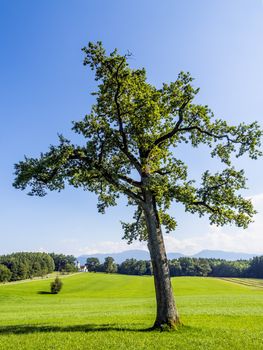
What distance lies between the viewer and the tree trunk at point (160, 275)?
17.7 m

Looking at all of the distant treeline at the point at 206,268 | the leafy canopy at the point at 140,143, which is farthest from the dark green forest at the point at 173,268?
the leafy canopy at the point at 140,143

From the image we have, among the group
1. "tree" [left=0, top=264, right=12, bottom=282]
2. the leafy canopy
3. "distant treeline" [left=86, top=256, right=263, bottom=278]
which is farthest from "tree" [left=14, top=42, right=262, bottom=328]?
"distant treeline" [left=86, top=256, right=263, bottom=278]

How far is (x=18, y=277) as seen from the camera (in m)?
158

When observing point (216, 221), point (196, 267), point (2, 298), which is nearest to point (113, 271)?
point (196, 267)

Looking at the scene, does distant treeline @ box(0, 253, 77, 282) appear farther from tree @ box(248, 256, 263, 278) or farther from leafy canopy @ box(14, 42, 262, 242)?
leafy canopy @ box(14, 42, 262, 242)

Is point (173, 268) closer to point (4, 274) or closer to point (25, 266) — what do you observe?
point (25, 266)

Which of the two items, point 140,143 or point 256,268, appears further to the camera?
point 256,268

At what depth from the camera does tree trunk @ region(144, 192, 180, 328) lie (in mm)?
17672

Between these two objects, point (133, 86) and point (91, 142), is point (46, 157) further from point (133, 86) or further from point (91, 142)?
point (133, 86)

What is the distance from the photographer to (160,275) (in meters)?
18.4

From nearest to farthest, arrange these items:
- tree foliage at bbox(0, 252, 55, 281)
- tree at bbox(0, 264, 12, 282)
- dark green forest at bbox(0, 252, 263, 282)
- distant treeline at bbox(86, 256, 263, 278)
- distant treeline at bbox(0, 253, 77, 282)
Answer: tree at bbox(0, 264, 12, 282) < distant treeline at bbox(0, 253, 77, 282) < dark green forest at bbox(0, 252, 263, 282) < distant treeline at bbox(86, 256, 263, 278) < tree foliage at bbox(0, 252, 55, 281)

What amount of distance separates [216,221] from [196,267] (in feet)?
522

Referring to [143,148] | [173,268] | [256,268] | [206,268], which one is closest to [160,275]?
[143,148]

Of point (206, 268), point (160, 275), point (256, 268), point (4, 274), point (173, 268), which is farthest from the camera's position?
point (173, 268)
